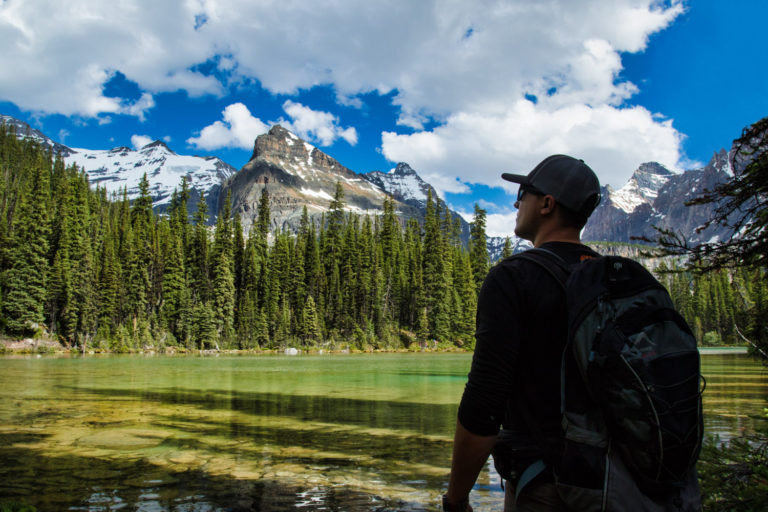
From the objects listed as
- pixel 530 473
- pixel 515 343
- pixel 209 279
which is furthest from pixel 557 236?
pixel 209 279

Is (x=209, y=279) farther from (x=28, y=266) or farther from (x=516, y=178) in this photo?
(x=516, y=178)

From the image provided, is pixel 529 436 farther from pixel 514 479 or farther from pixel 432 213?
pixel 432 213

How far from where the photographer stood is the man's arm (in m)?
1.91

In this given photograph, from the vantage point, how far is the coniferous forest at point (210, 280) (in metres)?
54.4

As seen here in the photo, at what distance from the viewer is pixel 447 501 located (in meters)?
2.03

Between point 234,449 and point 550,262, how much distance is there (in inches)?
312

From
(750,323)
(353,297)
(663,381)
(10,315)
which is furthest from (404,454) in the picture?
(353,297)

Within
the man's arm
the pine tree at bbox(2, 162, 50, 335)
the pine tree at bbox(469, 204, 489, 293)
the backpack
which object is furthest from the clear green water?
the pine tree at bbox(469, 204, 489, 293)

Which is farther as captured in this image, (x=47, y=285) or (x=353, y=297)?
(x=353, y=297)

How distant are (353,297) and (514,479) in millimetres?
70298

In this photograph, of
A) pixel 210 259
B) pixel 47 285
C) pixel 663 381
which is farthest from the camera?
pixel 210 259

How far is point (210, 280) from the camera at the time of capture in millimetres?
68000

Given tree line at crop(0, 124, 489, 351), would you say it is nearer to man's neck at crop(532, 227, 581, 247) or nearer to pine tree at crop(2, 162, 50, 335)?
pine tree at crop(2, 162, 50, 335)

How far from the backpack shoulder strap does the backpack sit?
11cm
